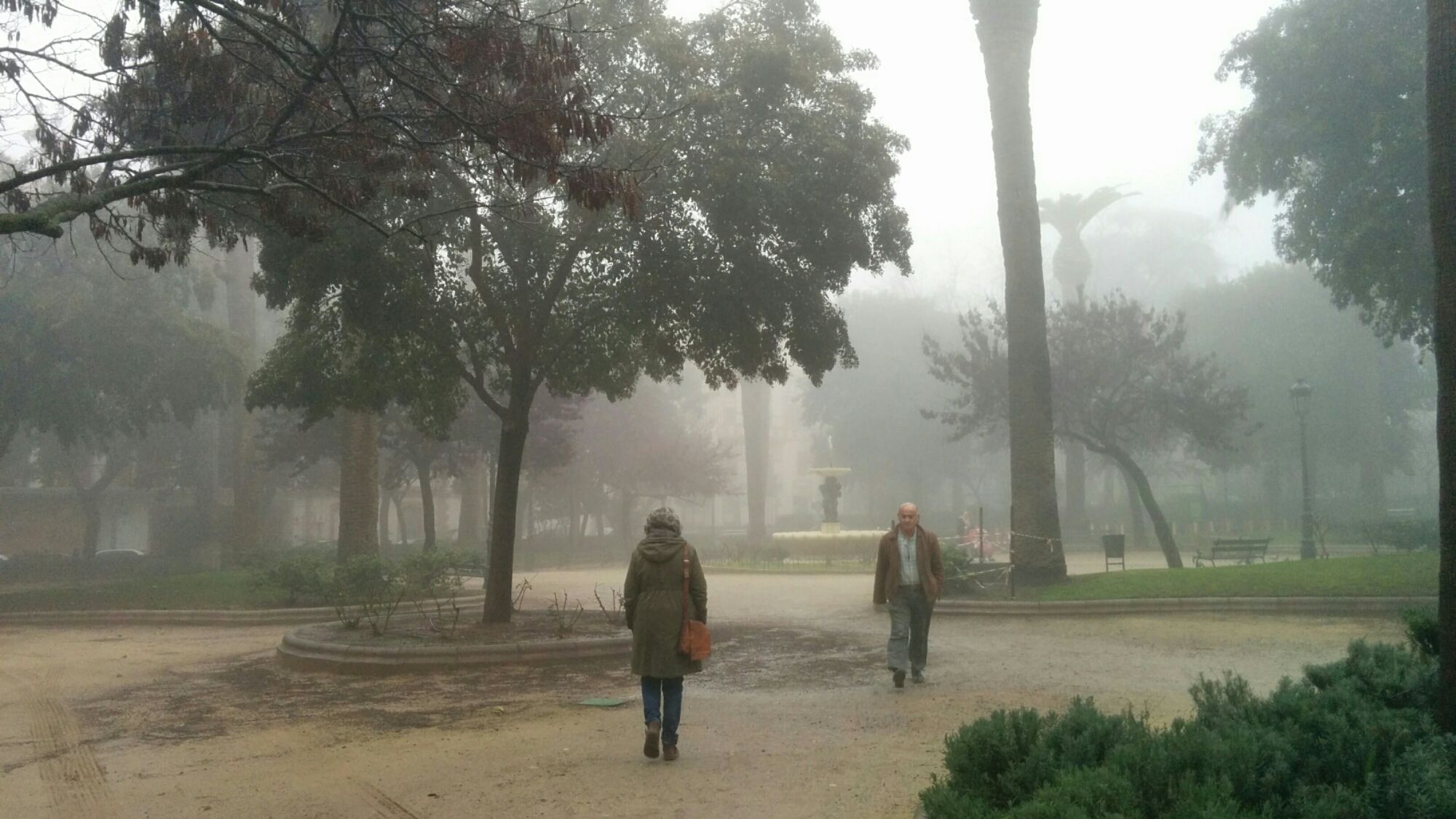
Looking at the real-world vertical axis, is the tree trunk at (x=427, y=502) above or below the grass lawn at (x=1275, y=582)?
above

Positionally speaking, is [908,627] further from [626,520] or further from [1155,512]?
[626,520]

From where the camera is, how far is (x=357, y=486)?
73.3 ft

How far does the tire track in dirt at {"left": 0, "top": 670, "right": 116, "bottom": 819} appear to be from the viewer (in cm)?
644

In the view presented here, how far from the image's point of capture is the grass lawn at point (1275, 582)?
1592 centimetres

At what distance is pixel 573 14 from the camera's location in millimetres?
14875

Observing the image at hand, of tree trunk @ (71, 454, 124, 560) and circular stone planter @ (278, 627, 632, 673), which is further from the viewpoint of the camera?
tree trunk @ (71, 454, 124, 560)

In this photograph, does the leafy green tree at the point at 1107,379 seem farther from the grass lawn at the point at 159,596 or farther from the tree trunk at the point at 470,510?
the grass lawn at the point at 159,596

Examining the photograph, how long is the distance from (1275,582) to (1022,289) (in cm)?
627

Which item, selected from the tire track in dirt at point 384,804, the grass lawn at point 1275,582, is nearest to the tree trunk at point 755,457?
the grass lawn at point 1275,582

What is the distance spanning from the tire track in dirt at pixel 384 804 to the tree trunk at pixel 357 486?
16.2 meters

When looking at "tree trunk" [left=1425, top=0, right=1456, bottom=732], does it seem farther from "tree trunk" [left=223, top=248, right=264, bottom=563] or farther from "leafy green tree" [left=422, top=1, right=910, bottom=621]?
"tree trunk" [left=223, top=248, right=264, bottom=563]

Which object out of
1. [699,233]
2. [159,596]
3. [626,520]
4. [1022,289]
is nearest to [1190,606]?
[1022,289]

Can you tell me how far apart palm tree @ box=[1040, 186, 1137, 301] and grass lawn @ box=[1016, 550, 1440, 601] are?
125ft

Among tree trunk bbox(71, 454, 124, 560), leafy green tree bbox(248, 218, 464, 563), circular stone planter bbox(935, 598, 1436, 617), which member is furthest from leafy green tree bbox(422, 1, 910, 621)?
tree trunk bbox(71, 454, 124, 560)
